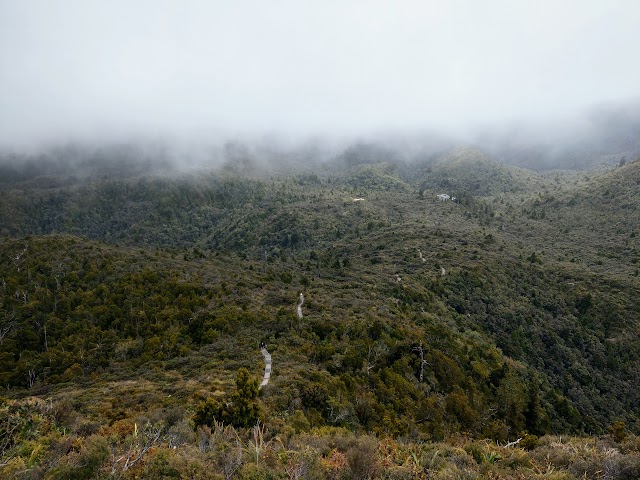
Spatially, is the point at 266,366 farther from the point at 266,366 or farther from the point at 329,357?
the point at 329,357

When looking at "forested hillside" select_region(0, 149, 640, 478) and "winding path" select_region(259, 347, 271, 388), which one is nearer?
"forested hillside" select_region(0, 149, 640, 478)

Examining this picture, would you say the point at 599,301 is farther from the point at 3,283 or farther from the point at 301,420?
the point at 3,283

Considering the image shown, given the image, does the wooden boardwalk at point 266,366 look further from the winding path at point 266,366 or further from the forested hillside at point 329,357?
the forested hillside at point 329,357

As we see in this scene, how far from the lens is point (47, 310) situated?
2010 inches

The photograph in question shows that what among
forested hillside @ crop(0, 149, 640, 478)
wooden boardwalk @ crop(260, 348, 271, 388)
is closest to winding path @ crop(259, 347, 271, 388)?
wooden boardwalk @ crop(260, 348, 271, 388)

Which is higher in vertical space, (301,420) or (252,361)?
(301,420)

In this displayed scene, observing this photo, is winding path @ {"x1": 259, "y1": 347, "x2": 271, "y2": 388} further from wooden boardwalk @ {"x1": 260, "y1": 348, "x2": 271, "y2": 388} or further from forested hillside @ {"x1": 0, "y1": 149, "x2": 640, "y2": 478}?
forested hillside @ {"x1": 0, "y1": 149, "x2": 640, "y2": 478}

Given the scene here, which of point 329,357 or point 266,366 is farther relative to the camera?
point 329,357

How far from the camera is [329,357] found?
3778 centimetres

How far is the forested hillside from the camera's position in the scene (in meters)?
15.6

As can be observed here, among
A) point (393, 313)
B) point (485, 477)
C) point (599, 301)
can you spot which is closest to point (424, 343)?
point (393, 313)

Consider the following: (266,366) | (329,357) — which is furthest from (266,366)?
(329,357)

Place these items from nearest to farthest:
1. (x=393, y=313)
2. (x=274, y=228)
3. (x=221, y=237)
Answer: (x=393, y=313) < (x=274, y=228) < (x=221, y=237)

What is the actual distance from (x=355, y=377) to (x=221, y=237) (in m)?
144
